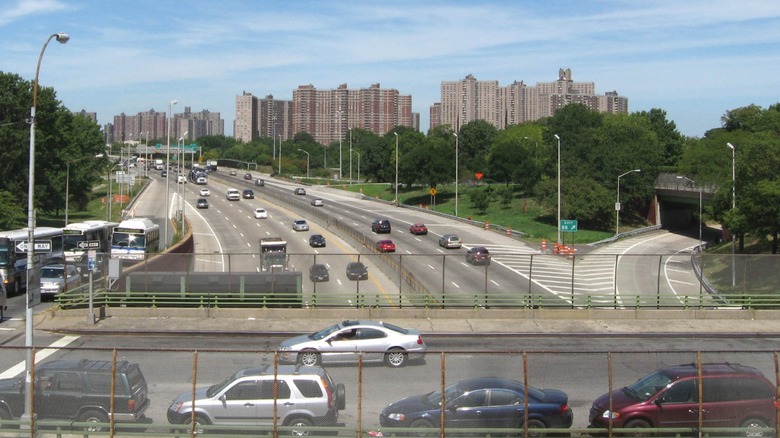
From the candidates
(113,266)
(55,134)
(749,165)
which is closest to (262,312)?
(113,266)

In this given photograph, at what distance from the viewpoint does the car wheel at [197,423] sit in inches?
508

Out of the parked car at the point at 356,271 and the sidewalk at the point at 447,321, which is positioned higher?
the parked car at the point at 356,271

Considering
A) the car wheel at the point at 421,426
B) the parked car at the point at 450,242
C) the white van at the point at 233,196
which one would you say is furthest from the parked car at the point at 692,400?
the white van at the point at 233,196

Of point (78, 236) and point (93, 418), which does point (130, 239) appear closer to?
point (78, 236)

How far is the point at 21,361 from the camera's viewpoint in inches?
591

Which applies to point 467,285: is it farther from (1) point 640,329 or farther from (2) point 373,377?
(2) point 373,377

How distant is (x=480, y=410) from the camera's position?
1312cm

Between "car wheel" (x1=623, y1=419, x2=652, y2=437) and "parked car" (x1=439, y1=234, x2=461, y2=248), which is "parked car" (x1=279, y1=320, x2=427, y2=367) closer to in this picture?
"car wheel" (x1=623, y1=419, x2=652, y2=437)

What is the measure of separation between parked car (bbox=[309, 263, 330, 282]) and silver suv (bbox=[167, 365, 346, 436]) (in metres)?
16.0

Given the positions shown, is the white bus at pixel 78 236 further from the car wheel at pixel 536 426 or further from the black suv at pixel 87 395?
the car wheel at pixel 536 426

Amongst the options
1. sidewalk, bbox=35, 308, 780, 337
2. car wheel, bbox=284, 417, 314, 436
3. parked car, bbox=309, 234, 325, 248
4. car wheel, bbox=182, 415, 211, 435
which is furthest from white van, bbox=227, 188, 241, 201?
car wheel, bbox=284, 417, 314, 436

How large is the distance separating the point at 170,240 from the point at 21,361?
45.8 meters

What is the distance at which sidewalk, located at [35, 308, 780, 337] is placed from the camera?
26109 millimetres

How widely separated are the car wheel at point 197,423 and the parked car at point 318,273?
630 inches
